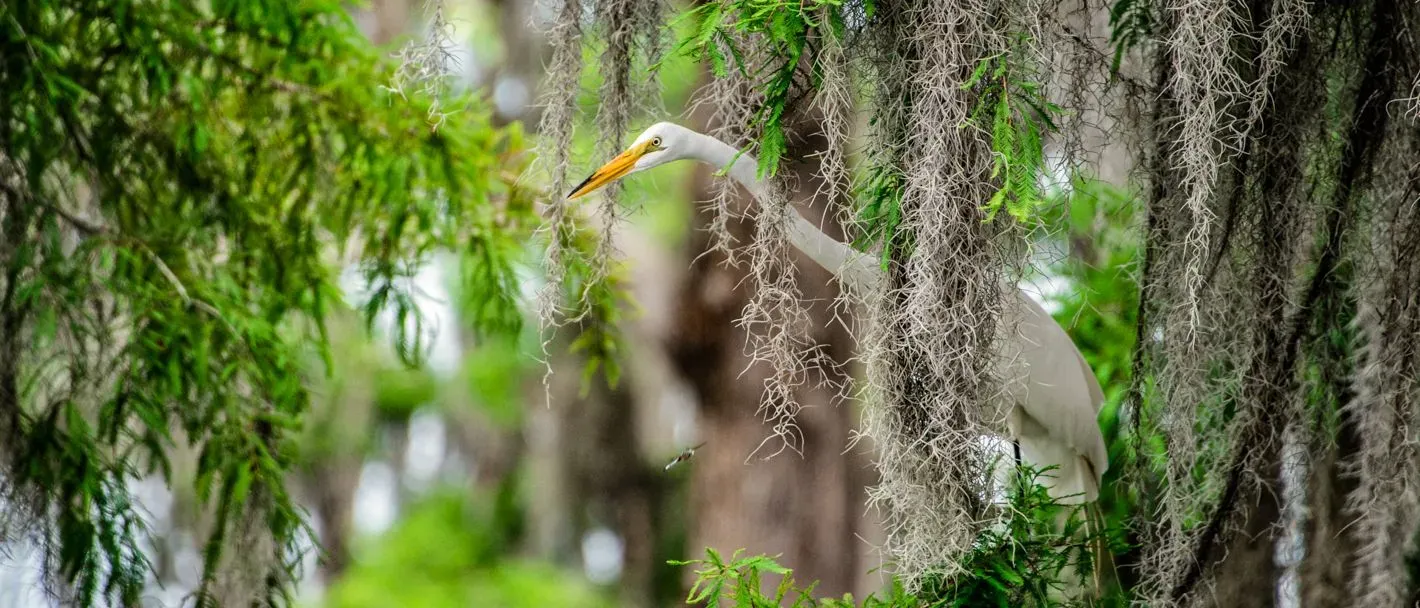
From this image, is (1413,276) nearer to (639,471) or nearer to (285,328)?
(285,328)

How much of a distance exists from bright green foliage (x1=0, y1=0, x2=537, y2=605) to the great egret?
56 centimetres

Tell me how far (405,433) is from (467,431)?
3.77 ft

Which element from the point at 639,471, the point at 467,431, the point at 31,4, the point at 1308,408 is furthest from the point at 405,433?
the point at 1308,408

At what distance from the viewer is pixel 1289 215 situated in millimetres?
1711

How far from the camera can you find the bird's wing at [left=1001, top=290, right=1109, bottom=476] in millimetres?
1925

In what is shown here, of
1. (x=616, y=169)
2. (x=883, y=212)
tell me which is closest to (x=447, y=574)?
(x=616, y=169)

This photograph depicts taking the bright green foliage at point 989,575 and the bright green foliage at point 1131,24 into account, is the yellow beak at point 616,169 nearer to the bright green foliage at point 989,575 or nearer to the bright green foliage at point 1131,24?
the bright green foliage at point 989,575

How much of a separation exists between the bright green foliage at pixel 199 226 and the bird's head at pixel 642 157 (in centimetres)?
51

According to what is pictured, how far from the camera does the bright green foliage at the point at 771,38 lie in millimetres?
1441

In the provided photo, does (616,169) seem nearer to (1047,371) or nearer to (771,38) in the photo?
(771,38)

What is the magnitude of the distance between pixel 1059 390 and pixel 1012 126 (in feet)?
Result: 2.25

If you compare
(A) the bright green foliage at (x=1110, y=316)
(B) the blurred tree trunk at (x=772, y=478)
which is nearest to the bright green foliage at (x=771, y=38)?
(A) the bright green foliage at (x=1110, y=316)

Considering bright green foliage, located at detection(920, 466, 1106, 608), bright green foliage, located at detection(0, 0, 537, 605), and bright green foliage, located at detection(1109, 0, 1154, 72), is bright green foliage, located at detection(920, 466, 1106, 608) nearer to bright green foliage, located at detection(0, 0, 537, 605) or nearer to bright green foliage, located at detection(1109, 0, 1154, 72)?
bright green foliage, located at detection(1109, 0, 1154, 72)

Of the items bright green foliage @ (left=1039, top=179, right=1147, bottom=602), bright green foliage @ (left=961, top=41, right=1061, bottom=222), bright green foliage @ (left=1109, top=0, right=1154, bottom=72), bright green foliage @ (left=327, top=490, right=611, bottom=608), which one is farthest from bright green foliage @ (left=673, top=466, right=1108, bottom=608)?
bright green foliage @ (left=327, top=490, right=611, bottom=608)
